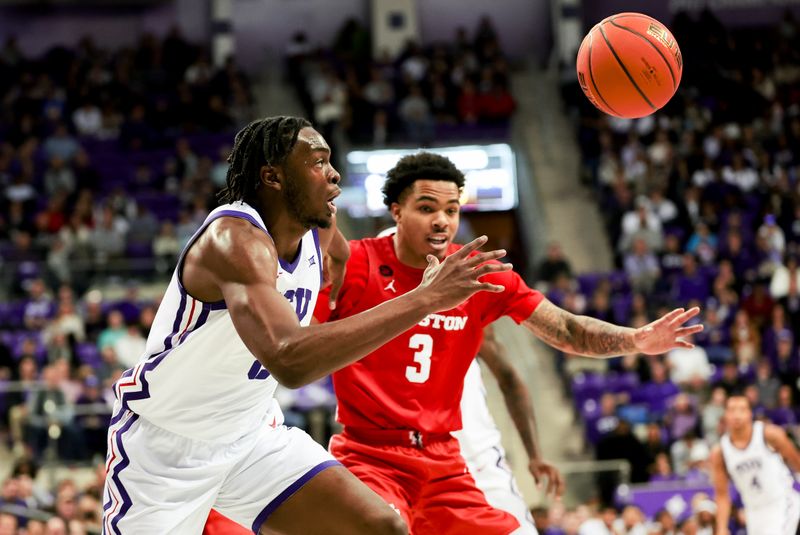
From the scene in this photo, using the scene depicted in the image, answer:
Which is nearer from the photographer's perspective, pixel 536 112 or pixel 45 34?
pixel 536 112

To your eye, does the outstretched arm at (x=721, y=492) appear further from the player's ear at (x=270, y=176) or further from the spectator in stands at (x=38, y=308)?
the spectator in stands at (x=38, y=308)

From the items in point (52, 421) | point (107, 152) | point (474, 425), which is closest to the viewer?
point (474, 425)

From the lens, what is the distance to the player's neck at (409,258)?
5.22 metres

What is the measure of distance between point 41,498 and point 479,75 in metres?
11.1

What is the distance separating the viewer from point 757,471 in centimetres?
787

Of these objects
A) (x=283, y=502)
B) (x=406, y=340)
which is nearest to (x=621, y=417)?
(x=406, y=340)

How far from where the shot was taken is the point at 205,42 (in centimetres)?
2116

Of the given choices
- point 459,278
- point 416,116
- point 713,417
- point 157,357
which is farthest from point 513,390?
point 416,116

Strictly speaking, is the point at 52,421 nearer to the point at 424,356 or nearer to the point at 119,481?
the point at 424,356

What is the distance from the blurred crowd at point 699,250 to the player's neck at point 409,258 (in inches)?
236

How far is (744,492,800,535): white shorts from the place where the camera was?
764 cm

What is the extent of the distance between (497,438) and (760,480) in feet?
8.50

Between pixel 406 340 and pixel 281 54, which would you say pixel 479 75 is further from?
pixel 406 340

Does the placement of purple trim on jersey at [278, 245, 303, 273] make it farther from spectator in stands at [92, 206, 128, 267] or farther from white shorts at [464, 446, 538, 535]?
spectator in stands at [92, 206, 128, 267]
